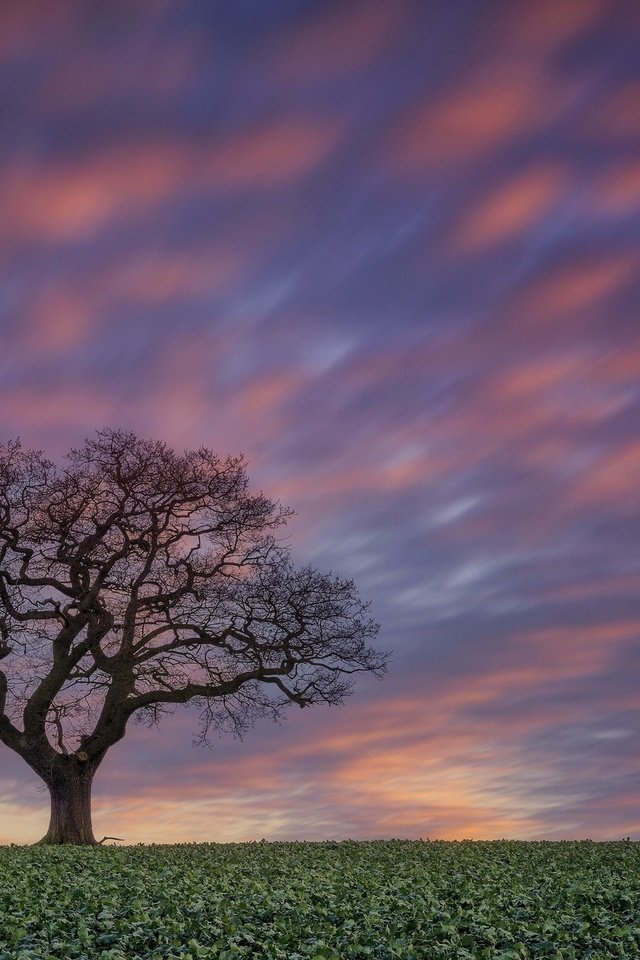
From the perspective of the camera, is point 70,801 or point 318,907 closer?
point 318,907

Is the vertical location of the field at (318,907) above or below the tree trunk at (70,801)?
below

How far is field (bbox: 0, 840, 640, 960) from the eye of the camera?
12727 millimetres

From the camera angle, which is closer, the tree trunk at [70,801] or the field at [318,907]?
the field at [318,907]

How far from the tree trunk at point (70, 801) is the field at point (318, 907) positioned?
30.9ft

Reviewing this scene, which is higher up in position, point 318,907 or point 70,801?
point 70,801

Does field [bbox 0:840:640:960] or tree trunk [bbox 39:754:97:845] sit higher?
tree trunk [bbox 39:754:97:845]

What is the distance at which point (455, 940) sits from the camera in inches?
514

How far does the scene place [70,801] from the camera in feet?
105

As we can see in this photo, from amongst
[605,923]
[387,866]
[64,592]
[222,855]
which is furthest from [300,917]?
[64,592]

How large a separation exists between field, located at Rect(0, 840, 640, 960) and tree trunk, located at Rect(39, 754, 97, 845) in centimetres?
943

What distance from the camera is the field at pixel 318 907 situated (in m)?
12.7

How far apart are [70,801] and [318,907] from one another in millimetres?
19684

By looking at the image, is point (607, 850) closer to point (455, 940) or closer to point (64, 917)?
point (455, 940)

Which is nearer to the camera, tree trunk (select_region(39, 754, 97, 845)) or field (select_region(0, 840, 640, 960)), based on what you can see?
field (select_region(0, 840, 640, 960))
